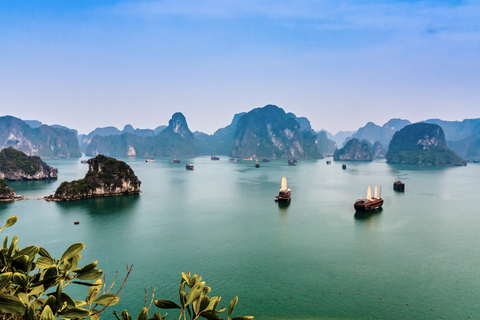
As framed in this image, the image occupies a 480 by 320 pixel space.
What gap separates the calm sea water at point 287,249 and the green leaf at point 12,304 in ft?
70.3

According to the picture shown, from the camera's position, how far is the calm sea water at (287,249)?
78.0 feet

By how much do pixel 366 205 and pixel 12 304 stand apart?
56.6m

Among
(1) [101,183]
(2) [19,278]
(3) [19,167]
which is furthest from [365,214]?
(3) [19,167]

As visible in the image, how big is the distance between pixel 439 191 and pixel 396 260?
6230 centimetres

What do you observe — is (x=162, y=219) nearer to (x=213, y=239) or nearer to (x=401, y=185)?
(x=213, y=239)

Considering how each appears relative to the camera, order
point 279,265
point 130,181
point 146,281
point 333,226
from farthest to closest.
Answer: point 130,181 → point 333,226 → point 279,265 → point 146,281

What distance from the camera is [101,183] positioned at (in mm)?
70312

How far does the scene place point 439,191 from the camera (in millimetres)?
81812

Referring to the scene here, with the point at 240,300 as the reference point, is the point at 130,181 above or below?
above

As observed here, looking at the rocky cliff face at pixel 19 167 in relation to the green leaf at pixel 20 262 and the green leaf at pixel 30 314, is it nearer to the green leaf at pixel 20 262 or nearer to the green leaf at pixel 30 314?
the green leaf at pixel 20 262

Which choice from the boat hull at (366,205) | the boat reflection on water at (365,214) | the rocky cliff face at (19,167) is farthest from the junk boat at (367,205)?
the rocky cliff face at (19,167)

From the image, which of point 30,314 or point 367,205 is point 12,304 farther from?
point 367,205

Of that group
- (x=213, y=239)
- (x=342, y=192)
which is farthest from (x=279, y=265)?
(x=342, y=192)

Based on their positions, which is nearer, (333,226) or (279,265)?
(279,265)
